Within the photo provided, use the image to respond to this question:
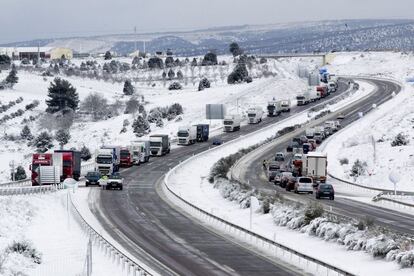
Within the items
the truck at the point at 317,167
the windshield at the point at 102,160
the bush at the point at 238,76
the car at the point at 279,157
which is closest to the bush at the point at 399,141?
the car at the point at 279,157

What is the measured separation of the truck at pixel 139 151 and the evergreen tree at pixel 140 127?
31.3 meters

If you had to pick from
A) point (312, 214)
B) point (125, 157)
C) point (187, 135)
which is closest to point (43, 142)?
point (187, 135)

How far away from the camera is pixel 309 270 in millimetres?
31391

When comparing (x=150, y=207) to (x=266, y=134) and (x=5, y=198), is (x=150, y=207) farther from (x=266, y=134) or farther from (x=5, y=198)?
(x=266, y=134)

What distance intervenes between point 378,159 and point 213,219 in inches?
1646

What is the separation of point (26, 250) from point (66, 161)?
3865 centimetres

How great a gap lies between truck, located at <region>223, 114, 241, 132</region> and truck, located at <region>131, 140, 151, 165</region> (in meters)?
32.4

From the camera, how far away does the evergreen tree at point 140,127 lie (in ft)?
417

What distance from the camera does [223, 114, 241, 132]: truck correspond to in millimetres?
125938

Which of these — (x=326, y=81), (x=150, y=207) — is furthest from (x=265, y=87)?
(x=150, y=207)

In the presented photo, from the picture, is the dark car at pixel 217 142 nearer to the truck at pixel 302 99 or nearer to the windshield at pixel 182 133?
the windshield at pixel 182 133

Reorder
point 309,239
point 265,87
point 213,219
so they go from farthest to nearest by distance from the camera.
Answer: point 265,87 < point 213,219 < point 309,239

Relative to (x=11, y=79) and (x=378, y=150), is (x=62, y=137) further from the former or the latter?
(x=378, y=150)

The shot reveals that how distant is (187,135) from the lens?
112m
